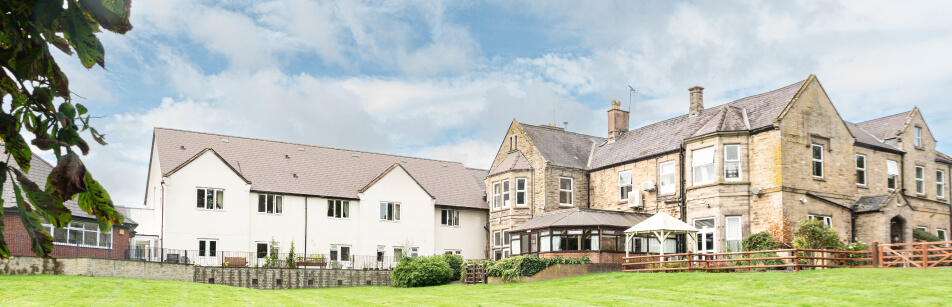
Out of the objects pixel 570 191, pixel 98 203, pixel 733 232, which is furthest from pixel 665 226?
pixel 98 203

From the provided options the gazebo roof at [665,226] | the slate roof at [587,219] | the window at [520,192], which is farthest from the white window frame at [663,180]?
the window at [520,192]

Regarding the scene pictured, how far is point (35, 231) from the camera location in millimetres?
3188

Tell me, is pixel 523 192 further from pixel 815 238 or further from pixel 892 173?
pixel 892 173

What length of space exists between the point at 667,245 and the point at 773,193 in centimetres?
643

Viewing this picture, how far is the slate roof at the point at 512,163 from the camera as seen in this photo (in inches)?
1866

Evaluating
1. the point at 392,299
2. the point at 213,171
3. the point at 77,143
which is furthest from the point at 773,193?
the point at 77,143

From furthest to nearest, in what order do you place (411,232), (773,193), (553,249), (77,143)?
(411,232)
(553,249)
(773,193)
(77,143)

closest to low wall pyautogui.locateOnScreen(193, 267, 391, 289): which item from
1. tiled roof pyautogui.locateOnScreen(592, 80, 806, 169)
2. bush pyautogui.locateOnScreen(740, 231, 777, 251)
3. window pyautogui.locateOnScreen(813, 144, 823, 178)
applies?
tiled roof pyautogui.locateOnScreen(592, 80, 806, 169)

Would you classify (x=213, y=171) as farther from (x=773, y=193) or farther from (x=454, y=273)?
(x=773, y=193)

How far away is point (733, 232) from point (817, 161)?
5320 mm

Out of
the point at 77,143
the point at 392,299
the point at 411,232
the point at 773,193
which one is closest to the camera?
the point at 77,143

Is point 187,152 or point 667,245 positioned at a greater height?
point 187,152

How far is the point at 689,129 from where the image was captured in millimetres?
42469

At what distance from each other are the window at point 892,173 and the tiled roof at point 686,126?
25.0 feet
